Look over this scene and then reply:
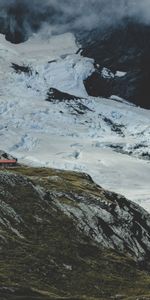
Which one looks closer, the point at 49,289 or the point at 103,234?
the point at 49,289

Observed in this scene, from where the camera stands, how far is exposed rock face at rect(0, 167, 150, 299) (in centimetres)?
8112

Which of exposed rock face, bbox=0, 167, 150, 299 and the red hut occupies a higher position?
the red hut

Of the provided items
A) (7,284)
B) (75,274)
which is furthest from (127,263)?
(7,284)

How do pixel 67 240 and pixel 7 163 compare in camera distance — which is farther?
pixel 7 163

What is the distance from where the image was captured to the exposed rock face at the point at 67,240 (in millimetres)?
81125

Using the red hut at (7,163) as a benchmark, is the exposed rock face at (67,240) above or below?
below

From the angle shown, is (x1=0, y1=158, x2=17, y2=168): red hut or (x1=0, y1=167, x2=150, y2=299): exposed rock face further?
(x1=0, y1=158, x2=17, y2=168): red hut

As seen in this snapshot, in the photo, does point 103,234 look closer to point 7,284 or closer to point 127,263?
point 127,263

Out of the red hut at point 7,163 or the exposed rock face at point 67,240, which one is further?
the red hut at point 7,163

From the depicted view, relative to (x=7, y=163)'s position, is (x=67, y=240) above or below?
below

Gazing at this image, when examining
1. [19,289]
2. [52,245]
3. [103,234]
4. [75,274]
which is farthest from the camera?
[103,234]

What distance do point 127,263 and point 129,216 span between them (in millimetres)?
20032

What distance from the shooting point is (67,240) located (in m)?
96.4

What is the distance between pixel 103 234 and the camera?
105938 mm
